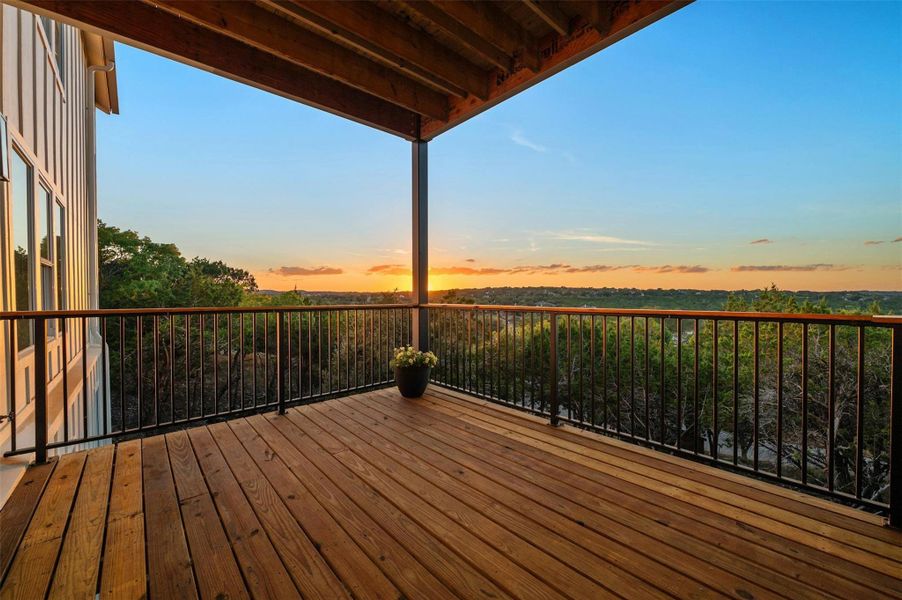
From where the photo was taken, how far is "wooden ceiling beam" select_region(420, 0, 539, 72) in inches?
100

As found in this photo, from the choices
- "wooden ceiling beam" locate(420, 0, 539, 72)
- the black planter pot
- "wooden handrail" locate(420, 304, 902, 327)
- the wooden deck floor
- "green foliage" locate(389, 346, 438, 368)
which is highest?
"wooden ceiling beam" locate(420, 0, 539, 72)

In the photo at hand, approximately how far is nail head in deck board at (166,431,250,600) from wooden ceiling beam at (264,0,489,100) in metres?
3.00

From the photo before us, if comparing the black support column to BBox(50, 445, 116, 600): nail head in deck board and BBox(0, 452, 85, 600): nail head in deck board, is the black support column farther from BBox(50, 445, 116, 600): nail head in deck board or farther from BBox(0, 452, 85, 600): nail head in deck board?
BBox(0, 452, 85, 600): nail head in deck board

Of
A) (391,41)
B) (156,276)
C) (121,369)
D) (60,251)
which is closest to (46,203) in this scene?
(60,251)

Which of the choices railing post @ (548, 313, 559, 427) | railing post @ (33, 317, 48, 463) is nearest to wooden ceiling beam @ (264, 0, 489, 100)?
railing post @ (548, 313, 559, 427)

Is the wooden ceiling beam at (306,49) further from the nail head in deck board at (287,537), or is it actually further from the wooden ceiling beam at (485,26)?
the nail head in deck board at (287,537)

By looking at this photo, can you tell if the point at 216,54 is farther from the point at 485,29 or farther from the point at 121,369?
the point at 121,369

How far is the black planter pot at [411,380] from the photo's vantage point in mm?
3771

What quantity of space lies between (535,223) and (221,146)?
737 centimetres

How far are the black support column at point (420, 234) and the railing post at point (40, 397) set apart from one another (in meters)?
2.98

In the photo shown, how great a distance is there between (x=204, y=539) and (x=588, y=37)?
3.80m

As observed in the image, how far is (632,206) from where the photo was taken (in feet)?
25.9

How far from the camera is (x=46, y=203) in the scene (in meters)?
3.54

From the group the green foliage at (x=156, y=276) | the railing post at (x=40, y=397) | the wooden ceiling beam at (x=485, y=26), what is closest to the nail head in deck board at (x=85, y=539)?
the railing post at (x=40, y=397)
